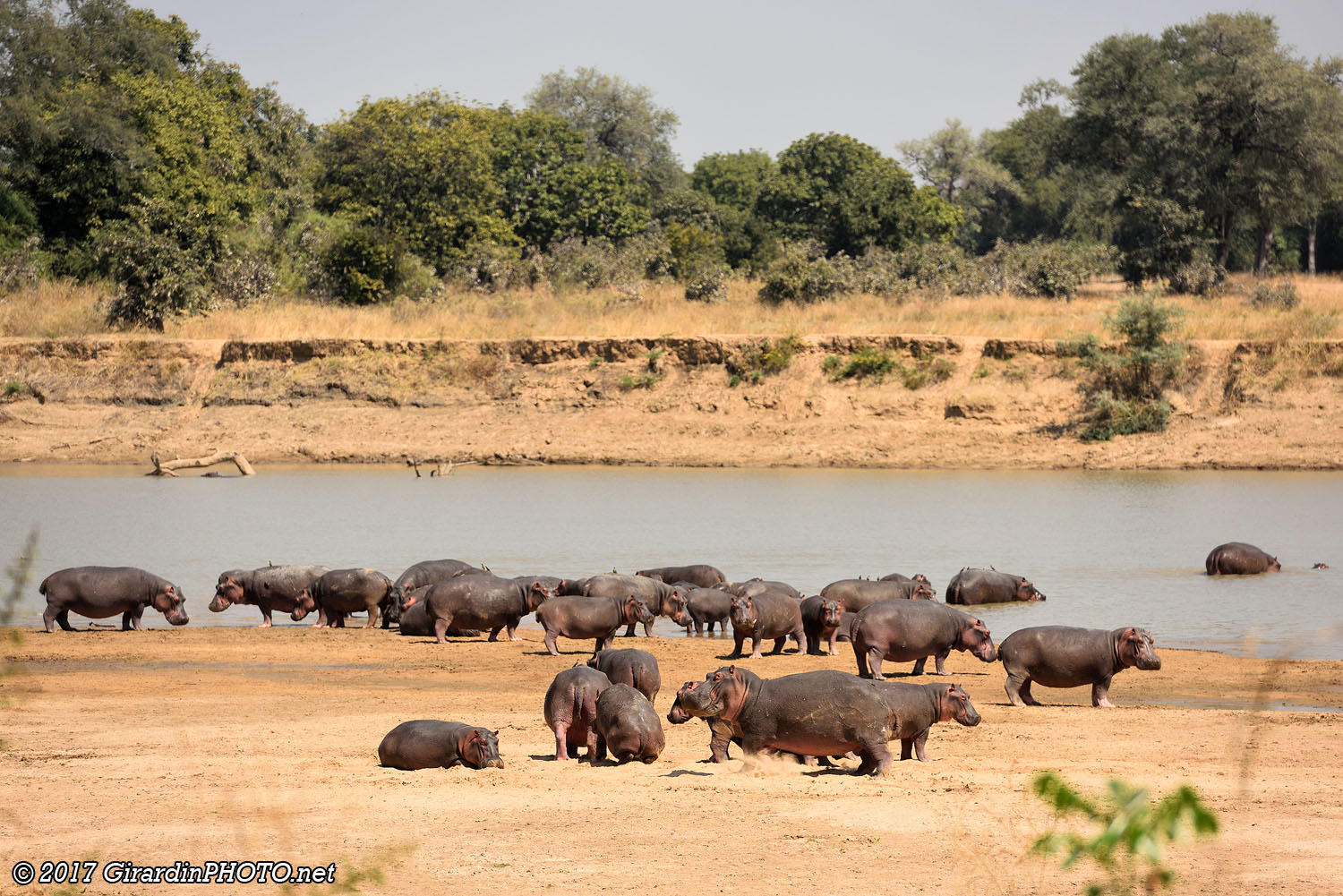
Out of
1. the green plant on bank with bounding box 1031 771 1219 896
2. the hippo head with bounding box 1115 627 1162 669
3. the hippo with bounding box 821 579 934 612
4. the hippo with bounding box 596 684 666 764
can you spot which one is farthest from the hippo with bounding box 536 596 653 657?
the green plant on bank with bounding box 1031 771 1219 896

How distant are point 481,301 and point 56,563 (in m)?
27.6

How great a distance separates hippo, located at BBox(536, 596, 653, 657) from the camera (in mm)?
13375

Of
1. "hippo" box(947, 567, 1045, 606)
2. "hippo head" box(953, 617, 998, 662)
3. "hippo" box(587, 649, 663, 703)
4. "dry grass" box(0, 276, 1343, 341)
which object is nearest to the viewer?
"hippo" box(587, 649, 663, 703)

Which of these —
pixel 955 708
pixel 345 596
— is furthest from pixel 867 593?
pixel 955 708

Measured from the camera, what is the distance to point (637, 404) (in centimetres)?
3947

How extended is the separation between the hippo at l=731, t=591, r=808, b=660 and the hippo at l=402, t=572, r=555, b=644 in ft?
7.32

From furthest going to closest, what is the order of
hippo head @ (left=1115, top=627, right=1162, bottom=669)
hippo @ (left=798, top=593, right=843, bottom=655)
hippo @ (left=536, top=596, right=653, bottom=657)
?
hippo @ (left=798, top=593, right=843, bottom=655), hippo @ (left=536, top=596, right=653, bottom=657), hippo head @ (left=1115, top=627, right=1162, bottom=669)

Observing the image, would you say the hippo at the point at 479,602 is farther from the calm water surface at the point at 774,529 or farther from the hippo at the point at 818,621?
the hippo at the point at 818,621

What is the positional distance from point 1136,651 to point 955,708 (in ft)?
9.33

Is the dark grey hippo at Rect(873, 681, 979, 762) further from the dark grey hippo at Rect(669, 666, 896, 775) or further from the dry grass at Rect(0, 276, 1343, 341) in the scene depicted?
the dry grass at Rect(0, 276, 1343, 341)

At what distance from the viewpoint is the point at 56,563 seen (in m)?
19.8

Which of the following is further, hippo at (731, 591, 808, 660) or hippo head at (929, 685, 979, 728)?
hippo at (731, 591, 808, 660)

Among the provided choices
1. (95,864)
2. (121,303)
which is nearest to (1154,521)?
(95,864)

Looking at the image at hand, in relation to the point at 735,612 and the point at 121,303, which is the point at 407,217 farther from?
the point at 735,612
